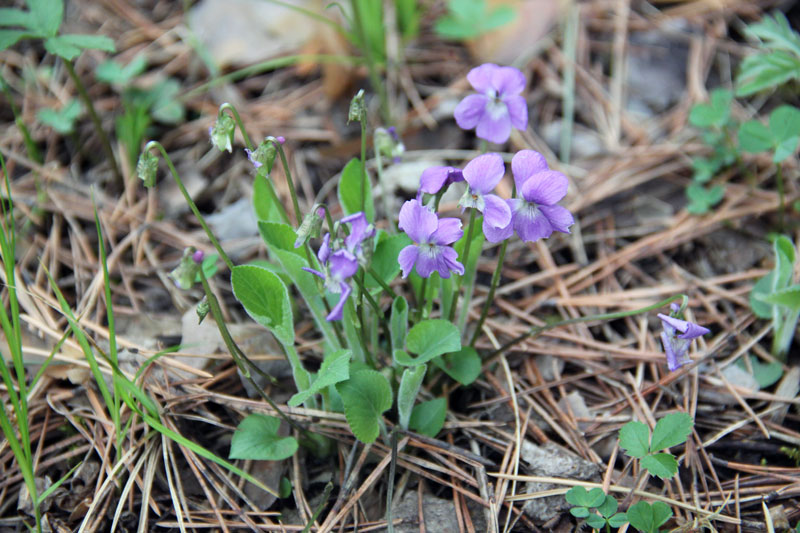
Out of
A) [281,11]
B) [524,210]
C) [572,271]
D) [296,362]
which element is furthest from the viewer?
[281,11]

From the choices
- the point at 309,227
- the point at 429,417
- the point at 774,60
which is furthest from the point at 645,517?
the point at 774,60

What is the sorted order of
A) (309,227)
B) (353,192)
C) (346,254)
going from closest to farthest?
(346,254)
(309,227)
(353,192)

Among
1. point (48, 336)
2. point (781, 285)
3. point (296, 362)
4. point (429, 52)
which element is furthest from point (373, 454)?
point (429, 52)

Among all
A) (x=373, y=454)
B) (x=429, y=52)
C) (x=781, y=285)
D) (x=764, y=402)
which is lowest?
(x=764, y=402)

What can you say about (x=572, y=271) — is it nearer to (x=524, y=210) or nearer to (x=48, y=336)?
(x=524, y=210)

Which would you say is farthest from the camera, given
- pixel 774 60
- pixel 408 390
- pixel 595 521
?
pixel 774 60

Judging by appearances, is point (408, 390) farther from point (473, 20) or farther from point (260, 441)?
point (473, 20)

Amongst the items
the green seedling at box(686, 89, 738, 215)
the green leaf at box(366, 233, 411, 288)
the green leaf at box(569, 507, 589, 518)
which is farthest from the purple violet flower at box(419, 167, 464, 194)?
the green seedling at box(686, 89, 738, 215)
